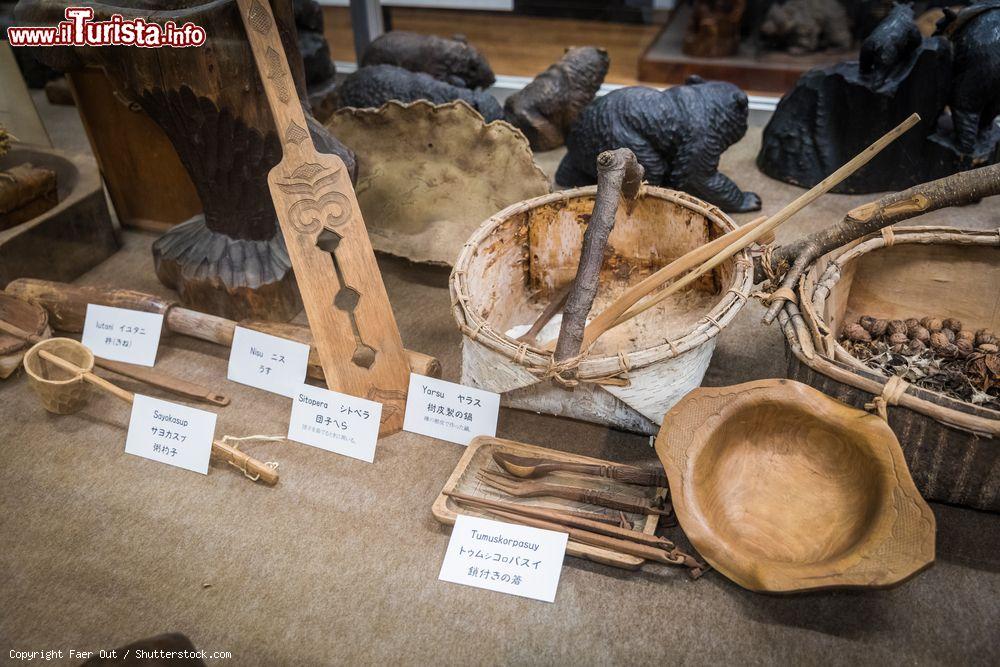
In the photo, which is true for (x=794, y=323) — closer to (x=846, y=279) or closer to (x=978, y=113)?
(x=846, y=279)

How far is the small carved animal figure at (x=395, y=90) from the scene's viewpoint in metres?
2.46

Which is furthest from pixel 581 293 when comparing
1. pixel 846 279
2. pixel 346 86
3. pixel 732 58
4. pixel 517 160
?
pixel 732 58

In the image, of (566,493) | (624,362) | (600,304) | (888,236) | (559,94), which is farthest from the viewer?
(559,94)

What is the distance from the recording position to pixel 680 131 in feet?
7.38

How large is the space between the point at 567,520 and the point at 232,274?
1.07 meters

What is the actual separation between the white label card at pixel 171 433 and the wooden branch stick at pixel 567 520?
552mm

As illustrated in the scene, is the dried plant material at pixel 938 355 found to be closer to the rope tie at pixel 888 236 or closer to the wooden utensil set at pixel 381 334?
the rope tie at pixel 888 236

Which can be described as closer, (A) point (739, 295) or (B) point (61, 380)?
(A) point (739, 295)

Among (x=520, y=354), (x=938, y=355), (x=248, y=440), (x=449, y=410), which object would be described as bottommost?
(x=248, y=440)

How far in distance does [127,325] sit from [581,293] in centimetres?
116

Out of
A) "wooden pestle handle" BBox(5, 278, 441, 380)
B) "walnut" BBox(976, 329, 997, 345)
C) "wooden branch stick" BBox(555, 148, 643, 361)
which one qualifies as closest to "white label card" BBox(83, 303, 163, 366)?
"wooden pestle handle" BBox(5, 278, 441, 380)

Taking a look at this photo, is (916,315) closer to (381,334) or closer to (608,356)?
(608,356)

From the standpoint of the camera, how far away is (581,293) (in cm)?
146

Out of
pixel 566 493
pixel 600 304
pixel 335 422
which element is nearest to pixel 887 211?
pixel 600 304
